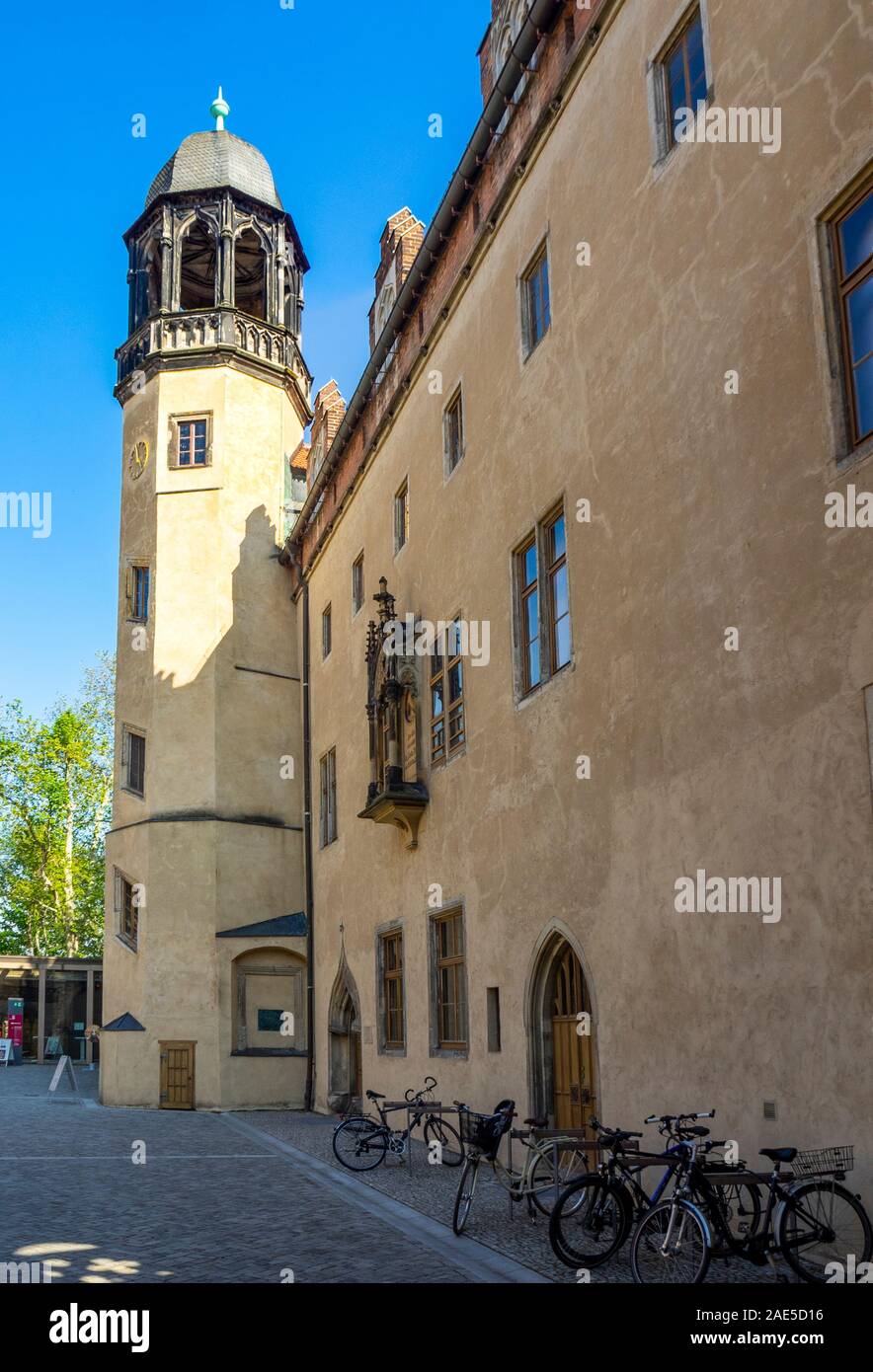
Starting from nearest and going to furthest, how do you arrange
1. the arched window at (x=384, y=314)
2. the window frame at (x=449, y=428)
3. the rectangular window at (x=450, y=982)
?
the rectangular window at (x=450, y=982)
the window frame at (x=449, y=428)
the arched window at (x=384, y=314)

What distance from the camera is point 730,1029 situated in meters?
9.92

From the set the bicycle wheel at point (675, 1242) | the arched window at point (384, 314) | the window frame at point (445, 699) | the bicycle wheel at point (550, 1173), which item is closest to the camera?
the bicycle wheel at point (675, 1242)

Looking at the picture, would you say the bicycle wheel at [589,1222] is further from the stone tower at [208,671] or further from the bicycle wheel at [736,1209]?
the stone tower at [208,671]

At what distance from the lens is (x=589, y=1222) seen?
9297 millimetres

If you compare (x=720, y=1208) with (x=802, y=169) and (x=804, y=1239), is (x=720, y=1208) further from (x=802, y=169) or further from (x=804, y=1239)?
(x=802, y=169)

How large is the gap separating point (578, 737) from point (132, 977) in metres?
16.9

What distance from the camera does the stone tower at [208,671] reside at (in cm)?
2661

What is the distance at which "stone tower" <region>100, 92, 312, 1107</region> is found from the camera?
87.3 feet

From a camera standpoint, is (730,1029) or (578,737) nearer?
(730,1029)

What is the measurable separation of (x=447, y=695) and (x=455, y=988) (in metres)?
3.91

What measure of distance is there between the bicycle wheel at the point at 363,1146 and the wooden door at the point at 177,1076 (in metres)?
10.6

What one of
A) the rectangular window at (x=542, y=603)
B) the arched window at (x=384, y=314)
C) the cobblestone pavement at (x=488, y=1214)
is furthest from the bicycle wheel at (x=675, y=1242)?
the arched window at (x=384, y=314)

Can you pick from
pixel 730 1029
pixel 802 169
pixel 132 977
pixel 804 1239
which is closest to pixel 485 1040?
pixel 730 1029

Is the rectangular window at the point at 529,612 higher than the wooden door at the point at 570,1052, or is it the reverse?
the rectangular window at the point at 529,612
